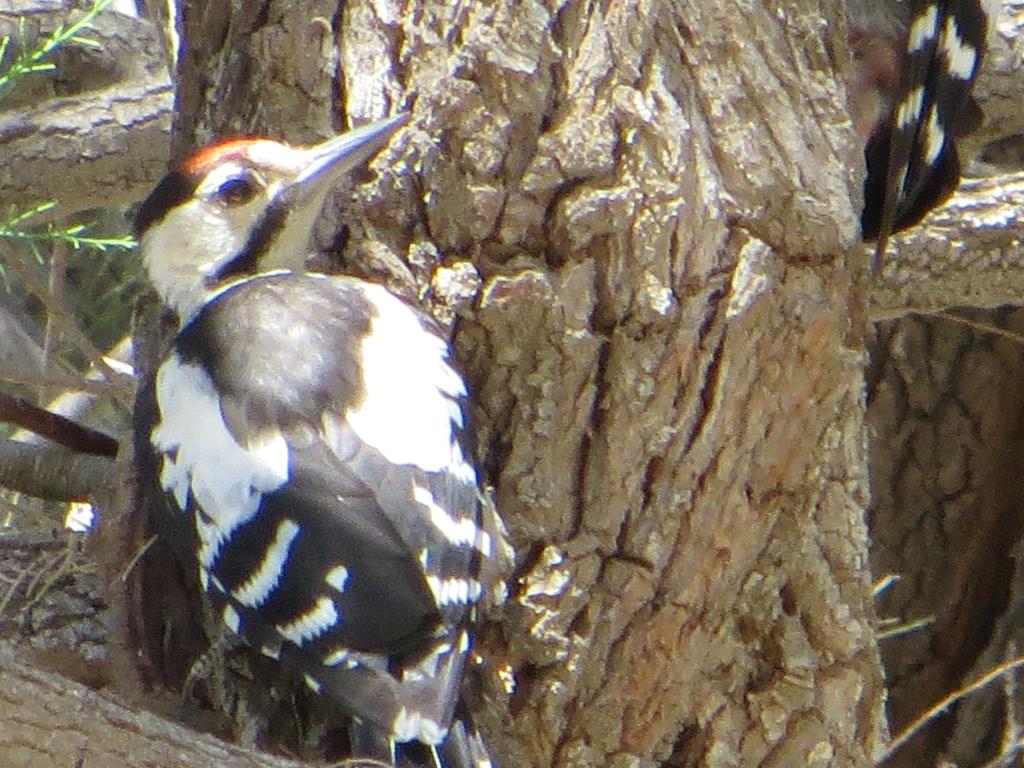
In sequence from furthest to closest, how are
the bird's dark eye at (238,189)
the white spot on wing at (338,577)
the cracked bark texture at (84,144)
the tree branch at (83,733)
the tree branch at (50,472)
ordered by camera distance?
the cracked bark texture at (84,144), the tree branch at (50,472), the bird's dark eye at (238,189), the white spot on wing at (338,577), the tree branch at (83,733)

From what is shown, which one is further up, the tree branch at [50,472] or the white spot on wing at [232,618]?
the white spot on wing at [232,618]

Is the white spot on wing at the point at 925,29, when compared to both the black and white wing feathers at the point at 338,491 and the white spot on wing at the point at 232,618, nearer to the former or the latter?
the black and white wing feathers at the point at 338,491

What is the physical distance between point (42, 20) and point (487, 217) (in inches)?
74.6

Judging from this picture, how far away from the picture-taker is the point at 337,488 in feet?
6.21

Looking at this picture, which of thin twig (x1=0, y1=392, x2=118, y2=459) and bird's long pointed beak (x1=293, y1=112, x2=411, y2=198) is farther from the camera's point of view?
thin twig (x1=0, y1=392, x2=118, y2=459)

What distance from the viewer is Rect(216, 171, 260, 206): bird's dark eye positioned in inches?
87.8

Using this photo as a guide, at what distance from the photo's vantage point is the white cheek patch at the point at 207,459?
6.25ft

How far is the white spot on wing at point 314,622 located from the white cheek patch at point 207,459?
0.12 m

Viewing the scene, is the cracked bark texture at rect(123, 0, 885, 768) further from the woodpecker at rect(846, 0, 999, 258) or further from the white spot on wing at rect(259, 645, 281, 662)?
the woodpecker at rect(846, 0, 999, 258)

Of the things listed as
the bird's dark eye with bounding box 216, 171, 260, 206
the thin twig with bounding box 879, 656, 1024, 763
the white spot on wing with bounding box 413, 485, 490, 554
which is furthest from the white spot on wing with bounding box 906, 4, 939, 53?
the white spot on wing with bounding box 413, 485, 490, 554

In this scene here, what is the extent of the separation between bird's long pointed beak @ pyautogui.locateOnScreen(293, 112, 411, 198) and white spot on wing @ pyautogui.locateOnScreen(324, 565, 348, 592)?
1.60 feet

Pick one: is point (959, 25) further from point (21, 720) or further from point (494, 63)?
point (21, 720)

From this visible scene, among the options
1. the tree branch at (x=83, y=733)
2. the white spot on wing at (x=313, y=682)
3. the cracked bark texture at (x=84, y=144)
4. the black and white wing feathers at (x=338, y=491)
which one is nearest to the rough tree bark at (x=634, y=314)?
the black and white wing feathers at (x=338, y=491)

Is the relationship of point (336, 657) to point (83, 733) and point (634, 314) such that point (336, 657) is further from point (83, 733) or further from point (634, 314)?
point (634, 314)
